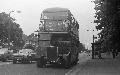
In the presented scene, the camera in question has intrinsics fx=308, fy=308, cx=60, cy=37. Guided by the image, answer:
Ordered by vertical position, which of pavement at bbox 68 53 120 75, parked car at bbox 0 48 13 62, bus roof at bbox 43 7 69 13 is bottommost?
pavement at bbox 68 53 120 75

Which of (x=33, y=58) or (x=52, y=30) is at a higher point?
(x=52, y=30)

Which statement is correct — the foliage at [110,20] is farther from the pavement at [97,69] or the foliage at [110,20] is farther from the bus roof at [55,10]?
the bus roof at [55,10]

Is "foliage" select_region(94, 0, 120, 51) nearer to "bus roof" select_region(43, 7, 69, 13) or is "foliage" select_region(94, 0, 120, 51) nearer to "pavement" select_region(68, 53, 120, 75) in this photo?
"pavement" select_region(68, 53, 120, 75)

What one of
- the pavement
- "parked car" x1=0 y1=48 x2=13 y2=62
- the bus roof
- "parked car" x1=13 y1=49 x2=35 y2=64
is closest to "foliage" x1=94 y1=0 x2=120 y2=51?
the pavement

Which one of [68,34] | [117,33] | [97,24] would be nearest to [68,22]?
[68,34]

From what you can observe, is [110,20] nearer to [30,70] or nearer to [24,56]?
[24,56]

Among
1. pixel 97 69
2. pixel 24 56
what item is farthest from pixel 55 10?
pixel 24 56

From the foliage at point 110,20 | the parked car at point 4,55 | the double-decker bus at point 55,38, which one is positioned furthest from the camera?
the parked car at point 4,55

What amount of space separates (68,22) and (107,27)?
6.07 metres

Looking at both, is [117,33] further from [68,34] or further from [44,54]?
[44,54]

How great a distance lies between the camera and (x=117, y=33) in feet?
101

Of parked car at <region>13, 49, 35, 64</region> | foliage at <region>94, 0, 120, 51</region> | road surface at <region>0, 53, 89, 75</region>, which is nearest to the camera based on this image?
road surface at <region>0, 53, 89, 75</region>

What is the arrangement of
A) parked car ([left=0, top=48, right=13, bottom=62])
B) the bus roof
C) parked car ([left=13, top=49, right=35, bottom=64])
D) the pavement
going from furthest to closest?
parked car ([left=0, top=48, right=13, bottom=62])
parked car ([left=13, top=49, right=35, bottom=64])
the bus roof
the pavement

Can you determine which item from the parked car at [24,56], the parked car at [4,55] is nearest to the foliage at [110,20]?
the parked car at [24,56]
